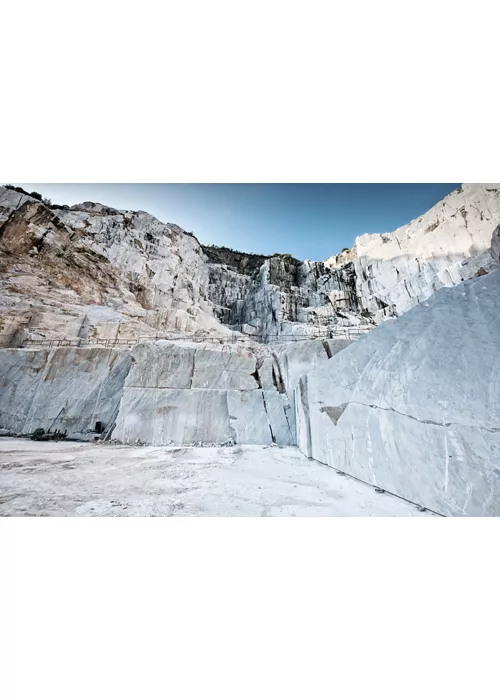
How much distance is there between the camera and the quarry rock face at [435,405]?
6.08 feet

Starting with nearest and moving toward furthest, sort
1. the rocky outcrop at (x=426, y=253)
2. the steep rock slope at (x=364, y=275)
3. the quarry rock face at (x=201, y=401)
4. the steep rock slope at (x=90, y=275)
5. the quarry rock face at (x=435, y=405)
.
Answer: the quarry rock face at (x=435, y=405) < the quarry rock face at (x=201, y=401) < the steep rock slope at (x=90, y=275) < the rocky outcrop at (x=426, y=253) < the steep rock slope at (x=364, y=275)

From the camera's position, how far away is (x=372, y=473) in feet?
9.74

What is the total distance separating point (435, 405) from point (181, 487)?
9.33 ft

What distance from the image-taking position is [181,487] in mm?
3006

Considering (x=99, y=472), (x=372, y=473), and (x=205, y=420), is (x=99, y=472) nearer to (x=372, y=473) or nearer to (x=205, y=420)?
(x=205, y=420)

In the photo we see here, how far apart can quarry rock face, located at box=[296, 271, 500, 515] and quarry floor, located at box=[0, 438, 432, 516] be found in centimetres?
30

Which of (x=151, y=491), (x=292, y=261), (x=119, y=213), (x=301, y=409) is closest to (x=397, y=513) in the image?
(x=151, y=491)

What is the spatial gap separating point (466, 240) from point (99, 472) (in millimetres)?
25905

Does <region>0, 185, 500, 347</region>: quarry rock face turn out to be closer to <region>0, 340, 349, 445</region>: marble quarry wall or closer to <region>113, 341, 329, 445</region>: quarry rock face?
<region>0, 340, 349, 445</region>: marble quarry wall

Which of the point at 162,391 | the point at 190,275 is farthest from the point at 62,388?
the point at 190,275

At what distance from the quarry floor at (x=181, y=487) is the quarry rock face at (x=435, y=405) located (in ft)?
0.98

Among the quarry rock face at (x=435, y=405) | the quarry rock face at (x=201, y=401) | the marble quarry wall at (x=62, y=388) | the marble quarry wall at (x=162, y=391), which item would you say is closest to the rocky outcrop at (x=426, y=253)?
the marble quarry wall at (x=162, y=391)

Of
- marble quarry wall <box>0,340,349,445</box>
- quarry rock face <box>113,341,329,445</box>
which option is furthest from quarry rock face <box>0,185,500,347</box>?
quarry rock face <box>113,341,329,445</box>

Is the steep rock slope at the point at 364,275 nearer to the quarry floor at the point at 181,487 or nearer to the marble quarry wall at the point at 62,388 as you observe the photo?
the marble quarry wall at the point at 62,388
